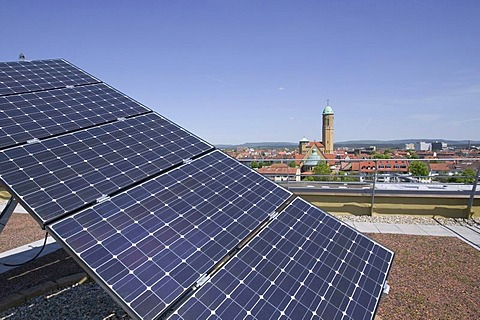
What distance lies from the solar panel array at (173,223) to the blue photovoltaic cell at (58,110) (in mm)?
30

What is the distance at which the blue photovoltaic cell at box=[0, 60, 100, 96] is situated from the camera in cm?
621

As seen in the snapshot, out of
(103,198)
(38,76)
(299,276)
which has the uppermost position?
(38,76)

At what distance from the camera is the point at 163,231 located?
3576 mm

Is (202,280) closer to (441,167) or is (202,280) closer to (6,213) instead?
(6,213)

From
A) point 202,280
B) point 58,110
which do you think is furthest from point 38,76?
point 202,280

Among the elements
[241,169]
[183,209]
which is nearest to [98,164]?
[183,209]

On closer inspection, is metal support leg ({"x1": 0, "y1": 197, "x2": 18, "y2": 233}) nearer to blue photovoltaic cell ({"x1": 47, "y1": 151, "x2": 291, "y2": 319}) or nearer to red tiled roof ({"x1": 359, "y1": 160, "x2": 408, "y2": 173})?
blue photovoltaic cell ({"x1": 47, "y1": 151, "x2": 291, "y2": 319})

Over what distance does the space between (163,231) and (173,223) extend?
20 centimetres

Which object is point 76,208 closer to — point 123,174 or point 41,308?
point 123,174

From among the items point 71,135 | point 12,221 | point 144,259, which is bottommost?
point 12,221

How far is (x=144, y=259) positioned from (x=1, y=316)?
4.76 metres

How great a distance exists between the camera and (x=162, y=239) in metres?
3.47

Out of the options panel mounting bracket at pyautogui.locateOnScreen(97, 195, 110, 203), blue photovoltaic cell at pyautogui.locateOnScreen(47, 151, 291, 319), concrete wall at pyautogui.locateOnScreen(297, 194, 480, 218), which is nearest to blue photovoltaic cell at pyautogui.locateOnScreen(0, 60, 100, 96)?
panel mounting bracket at pyautogui.locateOnScreen(97, 195, 110, 203)

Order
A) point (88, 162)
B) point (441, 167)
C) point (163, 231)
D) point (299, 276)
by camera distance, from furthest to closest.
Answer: point (441, 167), point (88, 162), point (299, 276), point (163, 231)
